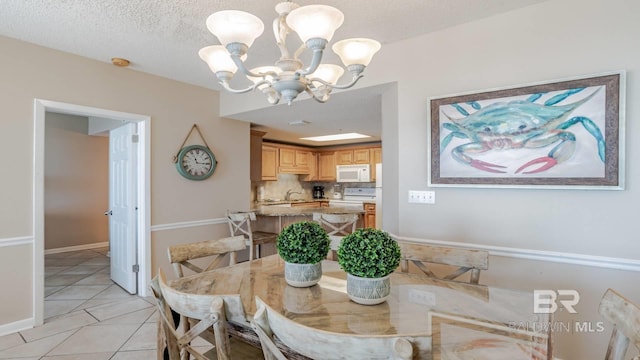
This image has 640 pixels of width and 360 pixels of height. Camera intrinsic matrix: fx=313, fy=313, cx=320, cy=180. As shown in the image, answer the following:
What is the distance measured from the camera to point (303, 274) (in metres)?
1.52

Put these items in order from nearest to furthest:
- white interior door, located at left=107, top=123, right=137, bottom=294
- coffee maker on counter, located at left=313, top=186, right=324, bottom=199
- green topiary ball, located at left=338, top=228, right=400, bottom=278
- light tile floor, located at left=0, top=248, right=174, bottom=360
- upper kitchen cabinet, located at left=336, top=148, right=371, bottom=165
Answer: green topiary ball, located at left=338, top=228, right=400, bottom=278, light tile floor, located at left=0, top=248, right=174, bottom=360, white interior door, located at left=107, top=123, right=137, bottom=294, upper kitchen cabinet, located at left=336, top=148, right=371, bottom=165, coffee maker on counter, located at left=313, top=186, right=324, bottom=199

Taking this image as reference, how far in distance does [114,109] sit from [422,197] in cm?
315

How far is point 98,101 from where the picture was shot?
311 cm

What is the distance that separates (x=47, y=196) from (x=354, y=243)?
6.38m

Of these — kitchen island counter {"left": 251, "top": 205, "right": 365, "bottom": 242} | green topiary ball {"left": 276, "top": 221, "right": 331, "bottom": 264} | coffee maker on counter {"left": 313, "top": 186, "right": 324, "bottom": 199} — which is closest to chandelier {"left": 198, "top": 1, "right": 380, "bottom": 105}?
green topiary ball {"left": 276, "top": 221, "right": 331, "bottom": 264}

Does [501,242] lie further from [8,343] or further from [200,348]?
[8,343]

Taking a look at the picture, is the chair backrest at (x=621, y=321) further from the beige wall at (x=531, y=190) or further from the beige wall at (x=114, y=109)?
the beige wall at (x=114, y=109)

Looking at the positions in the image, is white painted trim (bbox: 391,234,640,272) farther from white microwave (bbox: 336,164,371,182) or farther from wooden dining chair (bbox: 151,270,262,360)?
white microwave (bbox: 336,164,371,182)

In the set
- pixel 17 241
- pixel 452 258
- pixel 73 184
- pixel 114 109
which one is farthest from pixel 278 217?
pixel 73 184

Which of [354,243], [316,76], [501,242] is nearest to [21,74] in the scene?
[316,76]

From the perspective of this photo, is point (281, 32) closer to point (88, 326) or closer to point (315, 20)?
point (315, 20)

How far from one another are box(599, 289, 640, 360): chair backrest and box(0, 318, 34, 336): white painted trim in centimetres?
392

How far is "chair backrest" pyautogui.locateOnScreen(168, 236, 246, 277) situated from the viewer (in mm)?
1918

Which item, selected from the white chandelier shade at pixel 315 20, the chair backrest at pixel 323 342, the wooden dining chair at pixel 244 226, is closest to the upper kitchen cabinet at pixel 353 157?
the wooden dining chair at pixel 244 226
